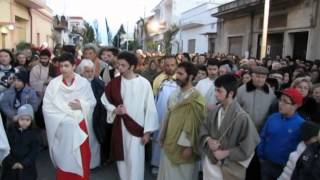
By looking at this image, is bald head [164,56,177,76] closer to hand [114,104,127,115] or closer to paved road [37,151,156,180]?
hand [114,104,127,115]

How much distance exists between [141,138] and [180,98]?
2.69 ft

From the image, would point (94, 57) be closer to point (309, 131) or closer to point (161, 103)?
point (161, 103)

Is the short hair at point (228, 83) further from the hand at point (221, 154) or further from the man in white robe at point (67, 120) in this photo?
the man in white robe at point (67, 120)

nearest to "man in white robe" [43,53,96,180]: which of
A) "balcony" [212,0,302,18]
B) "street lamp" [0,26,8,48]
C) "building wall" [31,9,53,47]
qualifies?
"balcony" [212,0,302,18]

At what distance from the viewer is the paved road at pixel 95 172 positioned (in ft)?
18.4

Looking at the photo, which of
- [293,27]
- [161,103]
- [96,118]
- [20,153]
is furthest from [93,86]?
[293,27]

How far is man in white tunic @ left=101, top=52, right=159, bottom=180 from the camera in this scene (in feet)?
15.6

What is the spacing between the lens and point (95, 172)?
19.2ft

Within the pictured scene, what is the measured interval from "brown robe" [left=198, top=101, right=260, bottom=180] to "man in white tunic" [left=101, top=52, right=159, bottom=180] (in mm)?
1248

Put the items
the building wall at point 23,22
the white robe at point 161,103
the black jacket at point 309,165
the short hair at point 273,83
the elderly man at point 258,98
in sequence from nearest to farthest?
the black jacket at point 309,165 → the elderly man at point 258,98 → the white robe at point 161,103 → the short hair at point 273,83 → the building wall at point 23,22


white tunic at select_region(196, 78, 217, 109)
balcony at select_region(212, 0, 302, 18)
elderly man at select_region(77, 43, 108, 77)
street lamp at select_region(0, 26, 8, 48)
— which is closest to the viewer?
white tunic at select_region(196, 78, 217, 109)

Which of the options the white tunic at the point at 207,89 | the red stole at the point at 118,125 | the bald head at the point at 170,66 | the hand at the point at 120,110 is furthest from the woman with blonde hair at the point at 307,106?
the hand at the point at 120,110

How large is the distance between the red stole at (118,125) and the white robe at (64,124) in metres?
0.37

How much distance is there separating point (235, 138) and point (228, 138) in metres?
0.07
